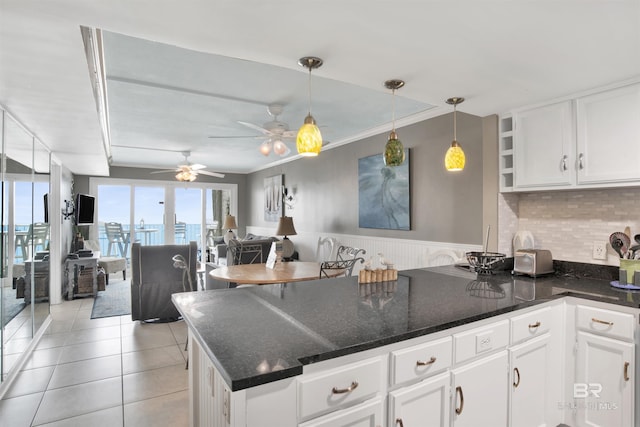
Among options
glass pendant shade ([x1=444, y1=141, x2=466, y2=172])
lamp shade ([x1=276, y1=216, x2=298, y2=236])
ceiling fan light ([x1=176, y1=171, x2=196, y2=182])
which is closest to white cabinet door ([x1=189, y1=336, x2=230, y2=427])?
glass pendant shade ([x1=444, y1=141, x2=466, y2=172])

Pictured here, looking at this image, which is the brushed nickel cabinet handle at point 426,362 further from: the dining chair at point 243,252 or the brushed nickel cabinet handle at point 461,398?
the dining chair at point 243,252

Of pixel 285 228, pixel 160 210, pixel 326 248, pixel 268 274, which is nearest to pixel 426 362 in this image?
pixel 268 274

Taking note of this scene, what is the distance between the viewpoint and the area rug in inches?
182

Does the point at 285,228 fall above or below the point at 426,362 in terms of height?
above

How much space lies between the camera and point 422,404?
1.35 metres

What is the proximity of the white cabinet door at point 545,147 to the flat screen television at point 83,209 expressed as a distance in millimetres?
6285

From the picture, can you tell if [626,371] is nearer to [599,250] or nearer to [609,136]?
[599,250]

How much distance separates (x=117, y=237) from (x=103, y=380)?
19.1ft

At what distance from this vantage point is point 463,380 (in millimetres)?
1477

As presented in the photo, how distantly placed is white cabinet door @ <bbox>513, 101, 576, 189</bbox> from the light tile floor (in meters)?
2.95

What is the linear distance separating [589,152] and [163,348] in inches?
153

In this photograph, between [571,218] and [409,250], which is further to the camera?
[409,250]

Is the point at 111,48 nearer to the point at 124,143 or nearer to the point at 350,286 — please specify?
the point at 350,286

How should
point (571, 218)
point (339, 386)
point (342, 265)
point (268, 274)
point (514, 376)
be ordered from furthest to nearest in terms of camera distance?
point (268, 274), point (342, 265), point (571, 218), point (514, 376), point (339, 386)
